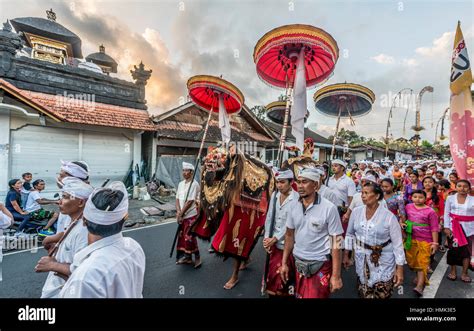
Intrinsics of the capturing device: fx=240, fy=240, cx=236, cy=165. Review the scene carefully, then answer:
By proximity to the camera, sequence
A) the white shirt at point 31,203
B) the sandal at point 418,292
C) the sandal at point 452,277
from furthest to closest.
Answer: the white shirt at point 31,203 → the sandal at point 452,277 → the sandal at point 418,292

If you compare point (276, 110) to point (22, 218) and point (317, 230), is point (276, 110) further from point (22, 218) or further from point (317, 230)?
point (22, 218)

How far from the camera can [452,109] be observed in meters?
3.79

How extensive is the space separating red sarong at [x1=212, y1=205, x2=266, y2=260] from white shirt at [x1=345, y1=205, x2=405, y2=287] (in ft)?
4.49

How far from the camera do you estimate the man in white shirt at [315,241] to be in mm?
2207

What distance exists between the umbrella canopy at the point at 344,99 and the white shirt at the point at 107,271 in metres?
4.50

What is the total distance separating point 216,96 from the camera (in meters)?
4.81

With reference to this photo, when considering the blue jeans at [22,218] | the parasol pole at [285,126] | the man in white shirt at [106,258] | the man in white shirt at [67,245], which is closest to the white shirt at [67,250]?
the man in white shirt at [67,245]

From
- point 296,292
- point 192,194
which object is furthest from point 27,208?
point 296,292

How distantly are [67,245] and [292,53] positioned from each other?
3695mm

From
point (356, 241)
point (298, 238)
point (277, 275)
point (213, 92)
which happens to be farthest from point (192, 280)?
point (213, 92)

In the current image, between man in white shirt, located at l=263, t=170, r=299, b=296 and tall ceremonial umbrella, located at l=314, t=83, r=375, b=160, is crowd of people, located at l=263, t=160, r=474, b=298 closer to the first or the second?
man in white shirt, located at l=263, t=170, r=299, b=296

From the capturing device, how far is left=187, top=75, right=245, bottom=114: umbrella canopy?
4188 millimetres

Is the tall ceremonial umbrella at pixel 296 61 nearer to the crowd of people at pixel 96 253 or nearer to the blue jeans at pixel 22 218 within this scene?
the crowd of people at pixel 96 253
